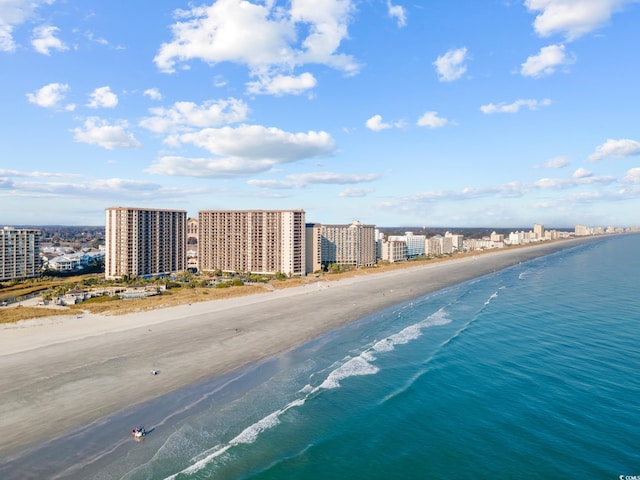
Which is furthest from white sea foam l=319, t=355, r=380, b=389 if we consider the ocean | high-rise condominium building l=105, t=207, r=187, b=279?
high-rise condominium building l=105, t=207, r=187, b=279

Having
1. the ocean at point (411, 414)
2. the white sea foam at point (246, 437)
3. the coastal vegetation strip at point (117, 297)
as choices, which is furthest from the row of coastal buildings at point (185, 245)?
the white sea foam at point (246, 437)

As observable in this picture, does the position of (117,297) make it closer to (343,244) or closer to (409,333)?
(409,333)

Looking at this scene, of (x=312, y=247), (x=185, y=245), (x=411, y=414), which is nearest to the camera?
(x=411, y=414)

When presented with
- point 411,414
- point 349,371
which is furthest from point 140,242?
point 411,414

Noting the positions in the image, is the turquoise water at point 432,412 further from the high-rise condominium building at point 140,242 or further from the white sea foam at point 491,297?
the high-rise condominium building at point 140,242

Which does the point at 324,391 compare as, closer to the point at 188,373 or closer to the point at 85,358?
the point at 188,373
